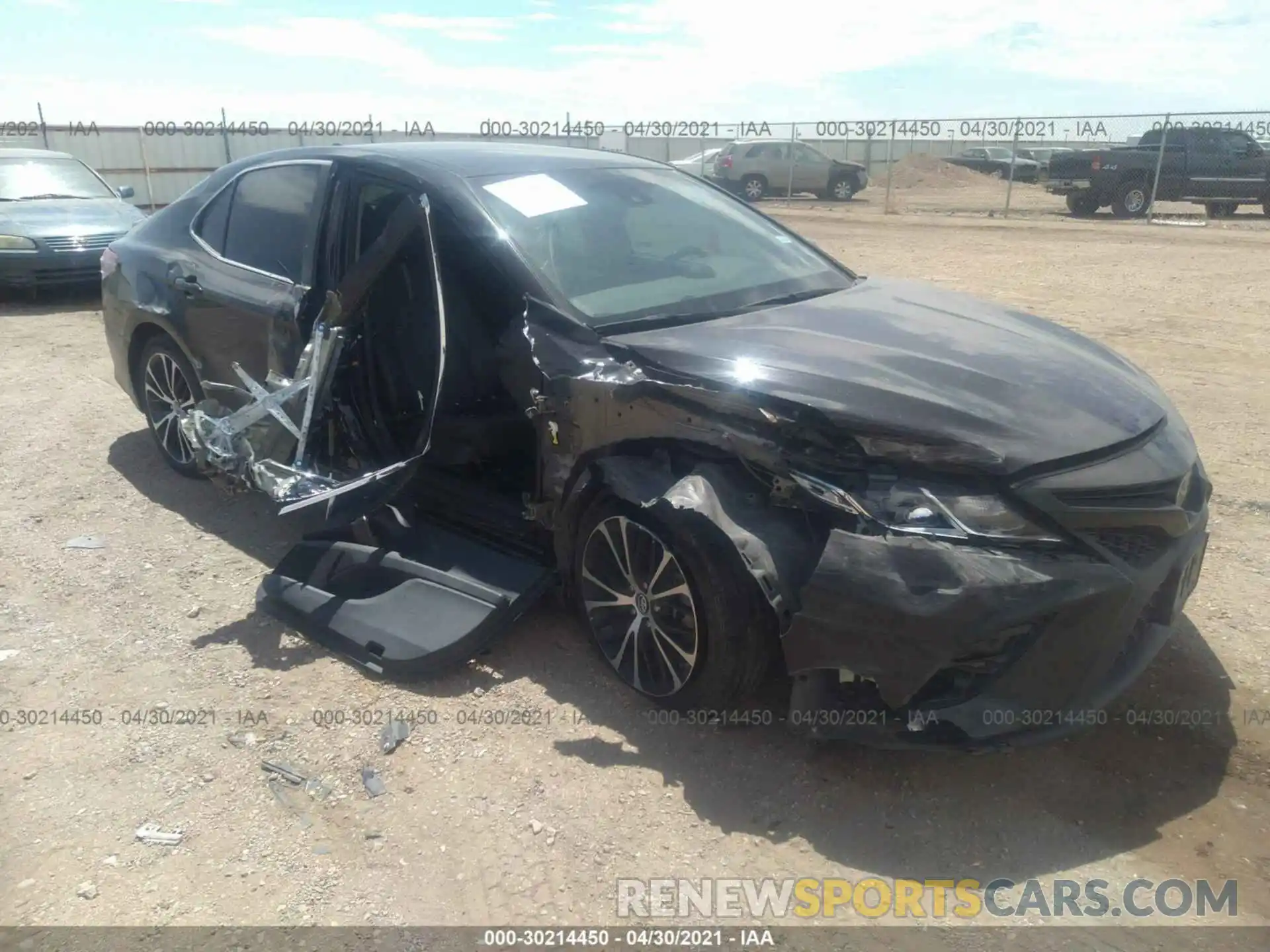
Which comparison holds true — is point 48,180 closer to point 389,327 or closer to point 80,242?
point 80,242

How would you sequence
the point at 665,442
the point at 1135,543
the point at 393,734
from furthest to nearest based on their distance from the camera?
the point at 393,734
the point at 665,442
the point at 1135,543

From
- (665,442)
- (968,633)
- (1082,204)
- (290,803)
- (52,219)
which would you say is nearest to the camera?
(968,633)

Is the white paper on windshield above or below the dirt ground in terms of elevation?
above

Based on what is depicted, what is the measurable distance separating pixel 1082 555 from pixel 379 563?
2598mm

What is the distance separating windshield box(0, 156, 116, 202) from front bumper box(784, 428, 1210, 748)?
11619mm

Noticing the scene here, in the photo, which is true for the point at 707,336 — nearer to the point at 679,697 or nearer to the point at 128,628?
the point at 679,697

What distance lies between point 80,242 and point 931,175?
2740cm

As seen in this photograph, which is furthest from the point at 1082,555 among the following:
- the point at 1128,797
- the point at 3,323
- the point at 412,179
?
the point at 3,323

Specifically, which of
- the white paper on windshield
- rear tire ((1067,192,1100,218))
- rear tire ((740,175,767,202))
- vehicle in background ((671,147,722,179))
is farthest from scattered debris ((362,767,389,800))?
rear tire ((740,175,767,202))

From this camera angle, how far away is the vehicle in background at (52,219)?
1020 centimetres

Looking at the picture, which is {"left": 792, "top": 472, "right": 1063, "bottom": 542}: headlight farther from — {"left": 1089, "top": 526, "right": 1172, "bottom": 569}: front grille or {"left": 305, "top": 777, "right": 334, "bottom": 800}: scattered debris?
{"left": 305, "top": 777, "right": 334, "bottom": 800}: scattered debris

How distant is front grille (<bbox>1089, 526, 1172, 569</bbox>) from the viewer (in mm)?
2617

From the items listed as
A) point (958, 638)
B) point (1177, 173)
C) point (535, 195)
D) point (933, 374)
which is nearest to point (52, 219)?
point (535, 195)

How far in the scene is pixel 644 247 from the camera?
3826 mm
